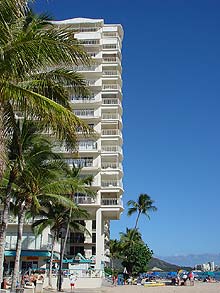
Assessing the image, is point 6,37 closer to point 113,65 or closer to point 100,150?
point 100,150

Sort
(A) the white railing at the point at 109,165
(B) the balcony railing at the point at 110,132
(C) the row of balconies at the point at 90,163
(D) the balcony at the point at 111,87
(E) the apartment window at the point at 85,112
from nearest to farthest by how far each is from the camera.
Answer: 1. (C) the row of balconies at the point at 90,163
2. (A) the white railing at the point at 109,165
3. (E) the apartment window at the point at 85,112
4. (B) the balcony railing at the point at 110,132
5. (D) the balcony at the point at 111,87

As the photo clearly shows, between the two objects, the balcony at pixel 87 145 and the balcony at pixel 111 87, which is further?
the balcony at pixel 111 87

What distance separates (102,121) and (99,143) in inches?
135

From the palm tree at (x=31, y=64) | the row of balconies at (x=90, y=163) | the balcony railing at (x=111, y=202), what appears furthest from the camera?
the balcony railing at (x=111, y=202)

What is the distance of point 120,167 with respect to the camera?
2156 inches

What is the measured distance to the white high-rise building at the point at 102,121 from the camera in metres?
50.9

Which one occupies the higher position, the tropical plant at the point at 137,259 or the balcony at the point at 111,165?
the balcony at the point at 111,165

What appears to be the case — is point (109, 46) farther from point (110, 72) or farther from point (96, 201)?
point (96, 201)

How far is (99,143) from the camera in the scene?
53.2 meters

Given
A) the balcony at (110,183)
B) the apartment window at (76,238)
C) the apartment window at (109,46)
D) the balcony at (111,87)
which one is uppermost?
the apartment window at (109,46)

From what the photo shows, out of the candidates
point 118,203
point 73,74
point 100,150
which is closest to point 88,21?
point 100,150

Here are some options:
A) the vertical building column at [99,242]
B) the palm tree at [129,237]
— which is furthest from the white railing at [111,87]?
the palm tree at [129,237]

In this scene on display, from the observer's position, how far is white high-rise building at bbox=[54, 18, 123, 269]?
50938mm

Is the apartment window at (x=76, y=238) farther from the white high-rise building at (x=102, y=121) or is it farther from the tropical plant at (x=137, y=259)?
the white high-rise building at (x=102, y=121)
